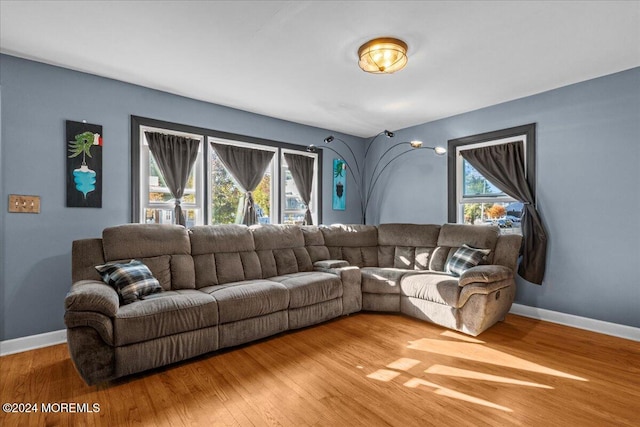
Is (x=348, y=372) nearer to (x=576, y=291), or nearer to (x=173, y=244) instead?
(x=173, y=244)

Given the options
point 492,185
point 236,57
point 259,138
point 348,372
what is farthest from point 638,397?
point 259,138

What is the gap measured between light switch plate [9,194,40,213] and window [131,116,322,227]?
78 centimetres

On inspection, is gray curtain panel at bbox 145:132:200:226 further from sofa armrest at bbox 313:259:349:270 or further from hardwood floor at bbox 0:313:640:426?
hardwood floor at bbox 0:313:640:426

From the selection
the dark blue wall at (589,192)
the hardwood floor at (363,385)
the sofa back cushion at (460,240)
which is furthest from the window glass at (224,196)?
the dark blue wall at (589,192)

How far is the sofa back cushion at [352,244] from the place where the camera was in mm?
4461

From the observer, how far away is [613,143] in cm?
323

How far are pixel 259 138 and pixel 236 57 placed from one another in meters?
1.59

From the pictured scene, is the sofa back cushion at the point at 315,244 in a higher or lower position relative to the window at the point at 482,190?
lower

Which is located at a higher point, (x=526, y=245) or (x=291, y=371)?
(x=526, y=245)

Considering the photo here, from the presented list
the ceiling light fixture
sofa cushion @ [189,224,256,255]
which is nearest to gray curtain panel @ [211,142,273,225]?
sofa cushion @ [189,224,256,255]

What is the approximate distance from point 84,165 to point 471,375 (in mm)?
3923

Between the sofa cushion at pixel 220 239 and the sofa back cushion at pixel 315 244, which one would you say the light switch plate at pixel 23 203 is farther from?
the sofa back cushion at pixel 315 244

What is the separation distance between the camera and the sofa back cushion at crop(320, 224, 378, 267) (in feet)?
14.6

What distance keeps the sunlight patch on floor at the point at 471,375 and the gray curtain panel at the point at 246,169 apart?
2.81 meters
